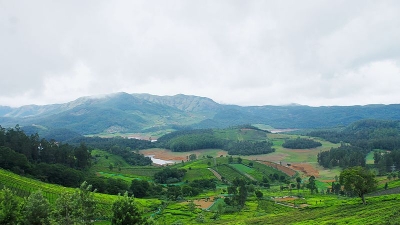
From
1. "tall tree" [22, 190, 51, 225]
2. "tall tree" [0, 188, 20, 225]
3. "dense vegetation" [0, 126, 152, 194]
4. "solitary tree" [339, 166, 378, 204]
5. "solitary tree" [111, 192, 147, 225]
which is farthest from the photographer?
"dense vegetation" [0, 126, 152, 194]

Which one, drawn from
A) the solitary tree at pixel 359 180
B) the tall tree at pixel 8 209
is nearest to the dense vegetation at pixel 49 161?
the tall tree at pixel 8 209

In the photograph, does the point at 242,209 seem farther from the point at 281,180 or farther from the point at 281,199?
the point at 281,180

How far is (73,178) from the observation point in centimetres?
13300

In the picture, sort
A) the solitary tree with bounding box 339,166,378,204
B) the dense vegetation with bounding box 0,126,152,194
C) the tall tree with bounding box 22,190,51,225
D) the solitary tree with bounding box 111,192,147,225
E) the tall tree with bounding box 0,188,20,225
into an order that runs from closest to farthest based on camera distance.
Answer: the solitary tree with bounding box 111,192,147,225 < the tall tree with bounding box 22,190,51,225 < the tall tree with bounding box 0,188,20,225 < the solitary tree with bounding box 339,166,378,204 < the dense vegetation with bounding box 0,126,152,194

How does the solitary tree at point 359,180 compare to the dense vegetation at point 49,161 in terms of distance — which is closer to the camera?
the solitary tree at point 359,180

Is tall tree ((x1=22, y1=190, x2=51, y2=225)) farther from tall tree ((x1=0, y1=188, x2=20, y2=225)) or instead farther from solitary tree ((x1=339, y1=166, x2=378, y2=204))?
solitary tree ((x1=339, y1=166, x2=378, y2=204))

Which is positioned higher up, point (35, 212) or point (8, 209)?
point (8, 209)

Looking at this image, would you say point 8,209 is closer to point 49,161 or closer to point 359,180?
point 359,180

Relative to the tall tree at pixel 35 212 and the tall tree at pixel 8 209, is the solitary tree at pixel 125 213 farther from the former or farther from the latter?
the tall tree at pixel 8 209

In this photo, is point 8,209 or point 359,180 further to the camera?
point 359,180

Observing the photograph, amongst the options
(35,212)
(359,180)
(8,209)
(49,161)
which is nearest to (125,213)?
(35,212)

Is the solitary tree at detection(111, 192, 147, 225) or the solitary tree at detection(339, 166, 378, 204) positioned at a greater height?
the solitary tree at detection(111, 192, 147, 225)

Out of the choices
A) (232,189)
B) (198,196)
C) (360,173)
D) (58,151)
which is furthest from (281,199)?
(58,151)

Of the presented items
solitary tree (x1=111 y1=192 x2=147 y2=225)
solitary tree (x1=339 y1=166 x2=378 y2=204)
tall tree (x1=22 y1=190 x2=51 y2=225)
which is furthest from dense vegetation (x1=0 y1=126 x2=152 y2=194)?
solitary tree (x1=111 y1=192 x2=147 y2=225)
